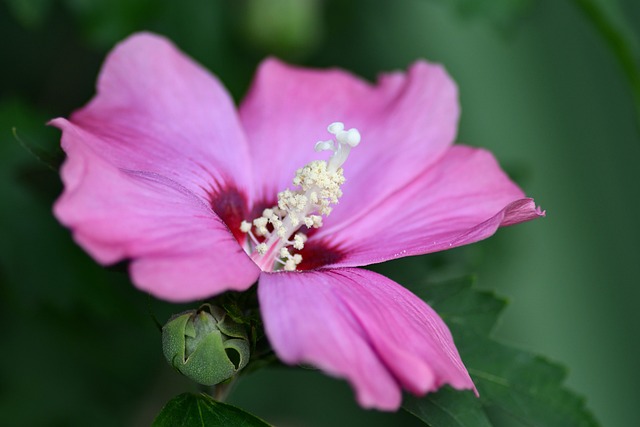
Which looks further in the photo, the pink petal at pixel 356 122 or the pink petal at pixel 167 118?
the pink petal at pixel 356 122

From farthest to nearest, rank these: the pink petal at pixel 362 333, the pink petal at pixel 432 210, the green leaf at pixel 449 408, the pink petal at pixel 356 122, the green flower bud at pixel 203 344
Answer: the pink petal at pixel 356 122 < the pink petal at pixel 432 210 < the green leaf at pixel 449 408 < the green flower bud at pixel 203 344 < the pink petal at pixel 362 333

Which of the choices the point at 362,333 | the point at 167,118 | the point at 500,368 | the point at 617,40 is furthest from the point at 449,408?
the point at 617,40

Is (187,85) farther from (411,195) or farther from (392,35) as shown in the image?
(392,35)

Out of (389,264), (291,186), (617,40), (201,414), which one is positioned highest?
(617,40)

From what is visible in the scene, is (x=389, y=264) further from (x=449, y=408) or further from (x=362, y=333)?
(x=362, y=333)

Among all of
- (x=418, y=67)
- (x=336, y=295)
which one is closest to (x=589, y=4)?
(x=418, y=67)

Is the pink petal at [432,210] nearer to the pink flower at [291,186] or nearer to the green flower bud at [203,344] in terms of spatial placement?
the pink flower at [291,186]

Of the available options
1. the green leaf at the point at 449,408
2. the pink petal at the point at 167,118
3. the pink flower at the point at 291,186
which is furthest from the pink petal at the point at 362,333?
the pink petal at the point at 167,118
